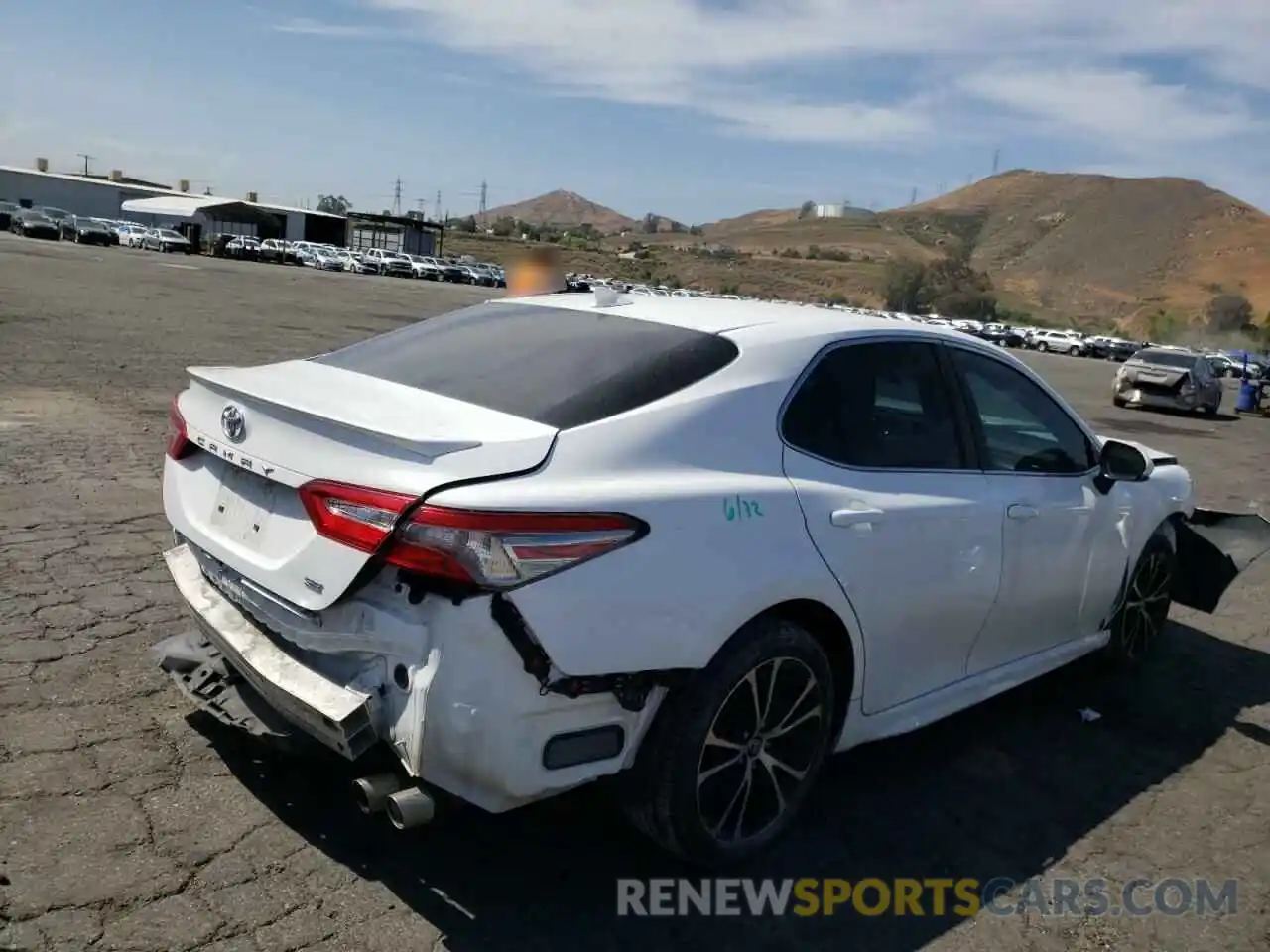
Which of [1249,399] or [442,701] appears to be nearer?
[442,701]

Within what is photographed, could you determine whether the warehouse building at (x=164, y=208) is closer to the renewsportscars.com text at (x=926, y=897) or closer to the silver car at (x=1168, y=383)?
the silver car at (x=1168, y=383)

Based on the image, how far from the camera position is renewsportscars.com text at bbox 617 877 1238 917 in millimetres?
→ 3215

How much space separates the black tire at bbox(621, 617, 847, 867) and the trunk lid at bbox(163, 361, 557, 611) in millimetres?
810

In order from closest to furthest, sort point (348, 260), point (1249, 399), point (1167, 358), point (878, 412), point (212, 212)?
point (878, 412), point (1167, 358), point (1249, 399), point (348, 260), point (212, 212)

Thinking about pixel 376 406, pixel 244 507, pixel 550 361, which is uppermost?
pixel 550 361

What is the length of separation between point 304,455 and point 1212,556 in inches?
185

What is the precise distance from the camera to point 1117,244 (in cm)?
13312

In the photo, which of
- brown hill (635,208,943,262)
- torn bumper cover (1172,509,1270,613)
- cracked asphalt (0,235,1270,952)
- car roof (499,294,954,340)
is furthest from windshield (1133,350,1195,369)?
brown hill (635,208,943,262)

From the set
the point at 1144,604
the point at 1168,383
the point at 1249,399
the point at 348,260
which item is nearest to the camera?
the point at 1144,604

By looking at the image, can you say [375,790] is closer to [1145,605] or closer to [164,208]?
[1145,605]

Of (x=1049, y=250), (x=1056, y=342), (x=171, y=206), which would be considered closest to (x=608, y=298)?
(x=1056, y=342)

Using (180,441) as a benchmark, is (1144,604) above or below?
below

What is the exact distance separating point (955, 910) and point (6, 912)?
2627 millimetres

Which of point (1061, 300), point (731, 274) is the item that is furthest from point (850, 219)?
point (731, 274)
